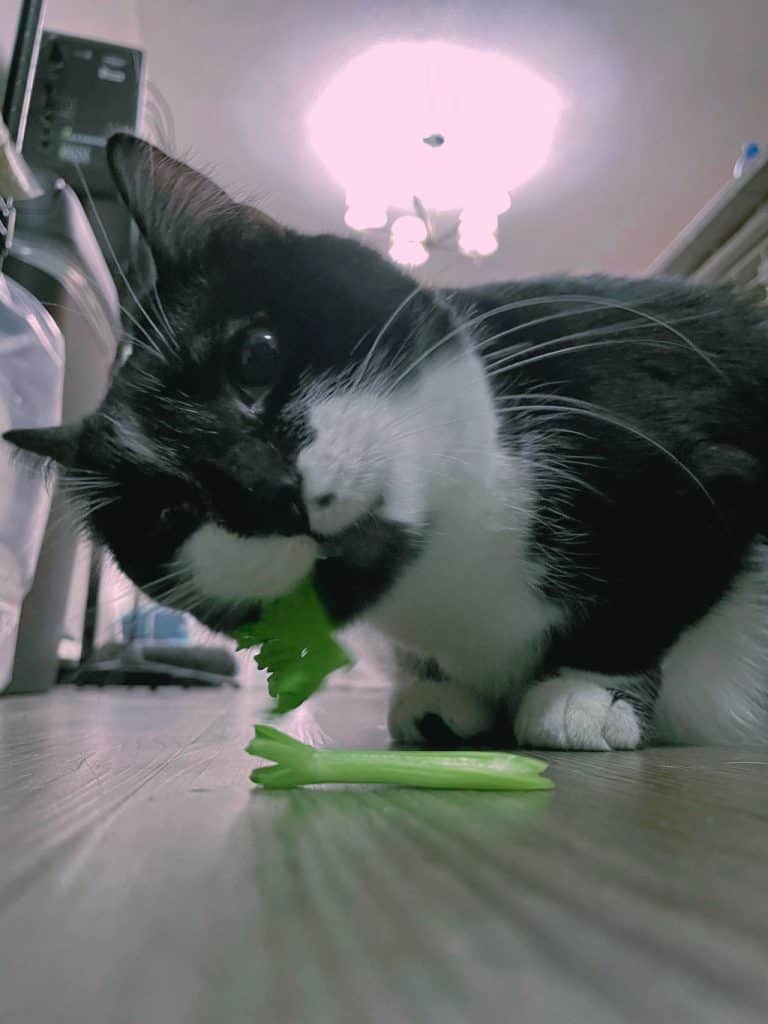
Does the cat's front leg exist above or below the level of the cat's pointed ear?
below

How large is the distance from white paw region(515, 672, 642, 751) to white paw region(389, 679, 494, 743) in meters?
0.09

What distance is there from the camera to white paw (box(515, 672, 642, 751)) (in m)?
0.67

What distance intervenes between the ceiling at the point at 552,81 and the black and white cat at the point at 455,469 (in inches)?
61.5

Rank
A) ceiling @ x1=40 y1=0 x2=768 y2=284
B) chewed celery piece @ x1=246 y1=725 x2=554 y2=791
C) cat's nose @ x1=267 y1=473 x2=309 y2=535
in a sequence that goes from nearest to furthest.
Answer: chewed celery piece @ x1=246 y1=725 x2=554 y2=791, cat's nose @ x1=267 y1=473 x2=309 y2=535, ceiling @ x1=40 y1=0 x2=768 y2=284

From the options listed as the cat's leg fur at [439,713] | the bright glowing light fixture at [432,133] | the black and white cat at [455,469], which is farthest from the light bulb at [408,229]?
the cat's leg fur at [439,713]

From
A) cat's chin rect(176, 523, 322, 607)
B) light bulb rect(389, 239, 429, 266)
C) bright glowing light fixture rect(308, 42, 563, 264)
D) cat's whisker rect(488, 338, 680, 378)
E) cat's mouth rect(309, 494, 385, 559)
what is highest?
bright glowing light fixture rect(308, 42, 563, 264)

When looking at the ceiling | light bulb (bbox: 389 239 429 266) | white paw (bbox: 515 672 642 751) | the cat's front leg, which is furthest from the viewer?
light bulb (bbox: 389 239 429 266)

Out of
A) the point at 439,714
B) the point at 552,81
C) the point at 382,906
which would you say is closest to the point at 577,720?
the point at 439,714

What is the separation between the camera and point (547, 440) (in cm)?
75

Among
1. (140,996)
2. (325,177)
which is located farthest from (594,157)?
(140,996)

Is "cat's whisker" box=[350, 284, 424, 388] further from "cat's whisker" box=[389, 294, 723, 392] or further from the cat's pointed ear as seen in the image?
the cat's pointed ear

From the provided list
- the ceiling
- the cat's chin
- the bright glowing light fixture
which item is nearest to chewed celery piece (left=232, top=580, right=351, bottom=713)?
the cat's chin

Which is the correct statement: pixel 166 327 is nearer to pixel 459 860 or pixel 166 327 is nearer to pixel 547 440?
pixel 547 440

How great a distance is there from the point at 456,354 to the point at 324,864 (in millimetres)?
516
